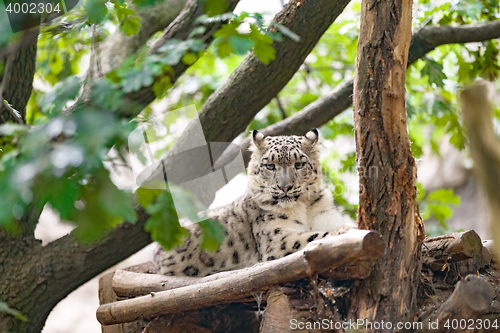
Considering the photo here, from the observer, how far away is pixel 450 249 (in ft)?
11.3

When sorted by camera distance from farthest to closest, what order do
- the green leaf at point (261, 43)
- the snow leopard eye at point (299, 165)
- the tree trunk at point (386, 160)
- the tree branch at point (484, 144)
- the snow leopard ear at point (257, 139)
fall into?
the snow leopard ear at point (257, 139), the snow leopard eye at point (299, 165), the tree trunk at point (386, 160), the green leaf at point (261, 43), the tree branch at point (484, 144)

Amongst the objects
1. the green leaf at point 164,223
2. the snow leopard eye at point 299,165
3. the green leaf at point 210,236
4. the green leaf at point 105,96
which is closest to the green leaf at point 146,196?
the green leaf at point 164,223

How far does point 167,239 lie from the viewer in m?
1.93

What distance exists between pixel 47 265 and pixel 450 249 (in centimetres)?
406

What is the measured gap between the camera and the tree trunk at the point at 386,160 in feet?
9.90

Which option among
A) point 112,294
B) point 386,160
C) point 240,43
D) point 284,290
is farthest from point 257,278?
point 112,294

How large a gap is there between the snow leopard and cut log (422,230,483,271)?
918mm

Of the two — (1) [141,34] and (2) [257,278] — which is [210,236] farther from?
(1) [141,34]

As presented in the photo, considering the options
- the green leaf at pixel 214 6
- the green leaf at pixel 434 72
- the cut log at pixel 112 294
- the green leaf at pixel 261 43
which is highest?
the green leaf at pixel 214 6

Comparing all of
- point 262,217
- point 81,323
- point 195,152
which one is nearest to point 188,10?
point 195,152

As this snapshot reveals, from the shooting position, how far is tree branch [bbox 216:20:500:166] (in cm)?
539

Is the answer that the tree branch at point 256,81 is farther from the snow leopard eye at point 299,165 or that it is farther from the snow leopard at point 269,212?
the snow leopard eye at point 299,165

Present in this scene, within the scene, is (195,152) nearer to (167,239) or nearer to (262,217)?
(262,217)

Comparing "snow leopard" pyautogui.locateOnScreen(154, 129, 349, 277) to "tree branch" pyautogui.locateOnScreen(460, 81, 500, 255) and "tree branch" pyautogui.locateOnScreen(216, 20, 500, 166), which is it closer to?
"tree branch" pyautogui.locateOnScreen(216, 20, 500, 166)
